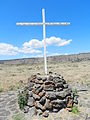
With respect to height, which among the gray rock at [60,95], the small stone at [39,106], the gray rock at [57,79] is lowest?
the small stone at [39,106]

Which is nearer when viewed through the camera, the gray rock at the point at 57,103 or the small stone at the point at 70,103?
the gray rock at the point at 57,103

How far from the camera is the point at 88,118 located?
788 centimetres

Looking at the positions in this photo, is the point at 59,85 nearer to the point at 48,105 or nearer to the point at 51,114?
the point at 48,105

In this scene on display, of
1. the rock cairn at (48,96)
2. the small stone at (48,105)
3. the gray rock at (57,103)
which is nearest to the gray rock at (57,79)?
the rock cairn at (48,96)

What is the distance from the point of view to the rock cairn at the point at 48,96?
8516mm

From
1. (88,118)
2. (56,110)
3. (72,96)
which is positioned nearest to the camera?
(88,118)

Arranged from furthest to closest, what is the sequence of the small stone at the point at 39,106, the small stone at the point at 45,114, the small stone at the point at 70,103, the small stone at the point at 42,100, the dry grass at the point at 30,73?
the dry grass at the point at 30,73
the small stone at the point at 70,103
the small stone at the point at 42,100
the small stone at the point at 39,106
the small stone at the point at 45,114

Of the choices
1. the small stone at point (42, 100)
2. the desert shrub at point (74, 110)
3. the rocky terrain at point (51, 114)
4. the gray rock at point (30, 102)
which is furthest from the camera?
the gray rock at point (30, 102)

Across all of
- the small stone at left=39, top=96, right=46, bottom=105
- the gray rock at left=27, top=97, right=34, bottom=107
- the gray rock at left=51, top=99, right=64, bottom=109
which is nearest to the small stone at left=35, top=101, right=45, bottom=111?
the small stone at left=39, top=96, right=46, bottom=105

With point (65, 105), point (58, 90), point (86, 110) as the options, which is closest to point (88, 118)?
point (86, 110)

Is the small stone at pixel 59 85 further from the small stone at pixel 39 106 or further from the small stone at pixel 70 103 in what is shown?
the small stone at pixel 39 106

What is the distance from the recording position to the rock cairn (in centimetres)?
852

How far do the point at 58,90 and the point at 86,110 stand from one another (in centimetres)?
149

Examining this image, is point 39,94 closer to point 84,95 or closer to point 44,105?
point 44,105
